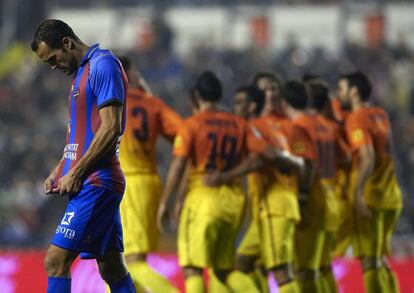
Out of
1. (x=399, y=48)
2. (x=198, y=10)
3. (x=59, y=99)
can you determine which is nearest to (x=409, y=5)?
(x=399, y=48)

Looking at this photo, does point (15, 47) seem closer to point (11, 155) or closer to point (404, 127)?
point (11, 155)

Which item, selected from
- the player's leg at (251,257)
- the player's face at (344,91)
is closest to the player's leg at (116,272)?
the player's leg at (251,257)

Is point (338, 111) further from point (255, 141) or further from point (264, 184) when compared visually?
point (255, 141)

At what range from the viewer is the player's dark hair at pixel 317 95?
10.7m

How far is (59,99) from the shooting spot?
74.7 feet

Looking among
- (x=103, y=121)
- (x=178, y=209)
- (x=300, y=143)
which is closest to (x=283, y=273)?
(x=178, y=209)

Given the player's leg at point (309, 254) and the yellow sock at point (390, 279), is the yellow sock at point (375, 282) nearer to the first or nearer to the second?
the yellow sock at point (390, 279)

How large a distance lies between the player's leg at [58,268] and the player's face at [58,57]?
110cm

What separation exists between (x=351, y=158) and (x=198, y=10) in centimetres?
1494

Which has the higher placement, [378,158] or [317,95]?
[317,95]

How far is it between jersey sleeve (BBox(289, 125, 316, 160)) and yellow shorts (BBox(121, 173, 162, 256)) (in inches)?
51.4

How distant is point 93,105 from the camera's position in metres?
6.90

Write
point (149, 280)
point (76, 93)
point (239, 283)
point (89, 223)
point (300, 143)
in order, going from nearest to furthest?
1. point (89, 223)
2. point (76, 93)
3. point (149, 280)
4. point (239, 283)
5. point (300, 143)

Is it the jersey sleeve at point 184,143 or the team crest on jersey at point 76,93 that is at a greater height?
the team crest on jersey at point 76,93
